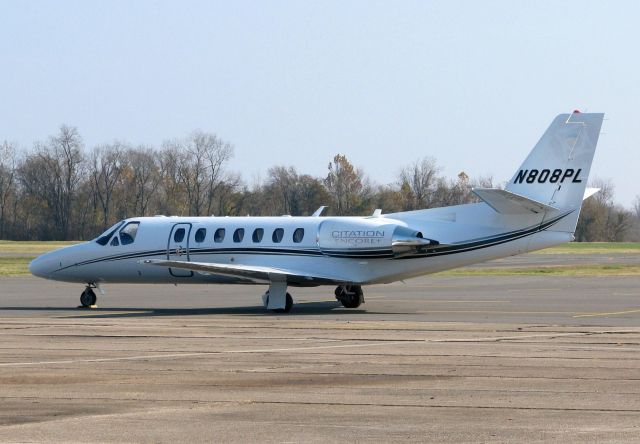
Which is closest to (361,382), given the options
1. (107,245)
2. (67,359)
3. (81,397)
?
(81,397)

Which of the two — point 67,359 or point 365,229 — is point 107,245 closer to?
point 365,229

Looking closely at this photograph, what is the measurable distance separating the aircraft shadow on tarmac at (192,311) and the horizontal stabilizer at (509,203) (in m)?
4.42

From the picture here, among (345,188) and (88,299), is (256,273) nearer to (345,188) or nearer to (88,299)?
(88,299)

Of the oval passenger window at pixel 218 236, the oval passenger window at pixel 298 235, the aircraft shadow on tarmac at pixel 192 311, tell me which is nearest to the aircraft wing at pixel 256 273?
the aircraft shadow on tarmac at pixel 192 311

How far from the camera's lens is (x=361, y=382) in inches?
653

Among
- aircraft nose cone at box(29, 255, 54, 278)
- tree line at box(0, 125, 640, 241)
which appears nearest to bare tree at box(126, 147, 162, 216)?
tree line at box(0, 125, 640, 241)

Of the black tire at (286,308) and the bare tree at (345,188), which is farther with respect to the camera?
the bare tree at (345,188)

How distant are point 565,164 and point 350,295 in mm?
6902

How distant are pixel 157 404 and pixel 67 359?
214 inches

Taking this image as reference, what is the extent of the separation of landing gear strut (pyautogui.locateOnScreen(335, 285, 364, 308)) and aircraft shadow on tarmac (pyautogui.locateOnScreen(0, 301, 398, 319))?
9.9 inches

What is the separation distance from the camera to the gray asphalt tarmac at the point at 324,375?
12.9 meters

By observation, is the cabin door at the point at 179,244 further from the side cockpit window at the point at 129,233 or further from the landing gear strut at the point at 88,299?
the landing gear strut at the point at 88,299

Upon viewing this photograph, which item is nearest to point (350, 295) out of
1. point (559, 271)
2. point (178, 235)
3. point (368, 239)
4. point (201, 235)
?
point (368, 239)

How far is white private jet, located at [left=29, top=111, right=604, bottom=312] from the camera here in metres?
31.0
